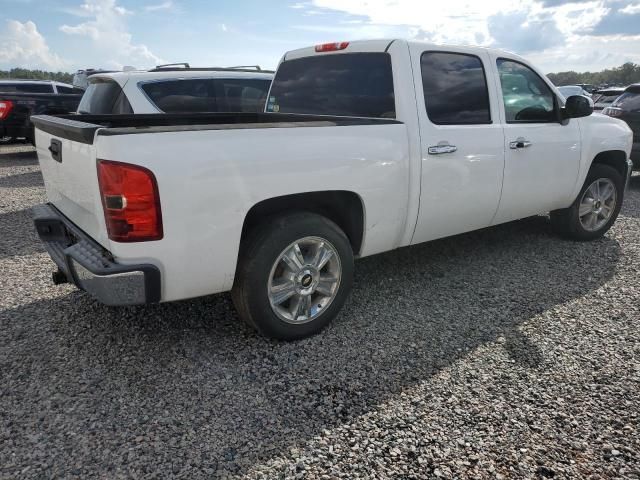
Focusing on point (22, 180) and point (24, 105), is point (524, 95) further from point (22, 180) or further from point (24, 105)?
point (24, 105)

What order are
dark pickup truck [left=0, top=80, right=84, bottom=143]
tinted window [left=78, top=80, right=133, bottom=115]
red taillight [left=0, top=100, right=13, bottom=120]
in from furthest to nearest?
dark pickup truck [left=0, top=80, right=84, bottom=143], red taillight [left=0, top=100, right=13, bottom=120], tinted window [left=78, top=80, right=133, bottom=115]

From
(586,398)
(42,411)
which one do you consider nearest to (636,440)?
(586,398)

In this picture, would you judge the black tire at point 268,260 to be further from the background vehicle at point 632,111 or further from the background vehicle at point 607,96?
the background vehicle at point 607,96

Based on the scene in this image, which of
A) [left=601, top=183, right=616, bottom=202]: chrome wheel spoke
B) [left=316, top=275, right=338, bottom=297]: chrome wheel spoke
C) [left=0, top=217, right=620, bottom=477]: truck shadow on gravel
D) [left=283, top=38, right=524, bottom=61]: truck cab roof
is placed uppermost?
[left=283, top=38, right=524, bottom=61]: truck cab roof

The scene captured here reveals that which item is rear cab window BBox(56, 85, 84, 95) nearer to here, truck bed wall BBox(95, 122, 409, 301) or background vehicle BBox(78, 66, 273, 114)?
background vehicle BBox(78, 66, 273, 114)

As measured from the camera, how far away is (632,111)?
8.39 meters

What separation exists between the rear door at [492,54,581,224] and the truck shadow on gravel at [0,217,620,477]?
0.68 m

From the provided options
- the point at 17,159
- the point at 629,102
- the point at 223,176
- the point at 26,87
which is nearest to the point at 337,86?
the point at 223,176

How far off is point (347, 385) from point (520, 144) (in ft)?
8.48

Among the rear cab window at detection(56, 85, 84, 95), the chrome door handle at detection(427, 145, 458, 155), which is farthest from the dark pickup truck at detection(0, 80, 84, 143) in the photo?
the chrome door handle at detection(427, 145, 458, 155)

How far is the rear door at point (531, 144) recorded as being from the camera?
13.6ft

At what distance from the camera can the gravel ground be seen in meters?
2.25

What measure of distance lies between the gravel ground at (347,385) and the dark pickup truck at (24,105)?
329 inches

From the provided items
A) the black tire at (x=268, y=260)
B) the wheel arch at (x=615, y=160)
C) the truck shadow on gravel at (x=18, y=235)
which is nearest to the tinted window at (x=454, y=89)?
the black tire at (x=268, y=260)
